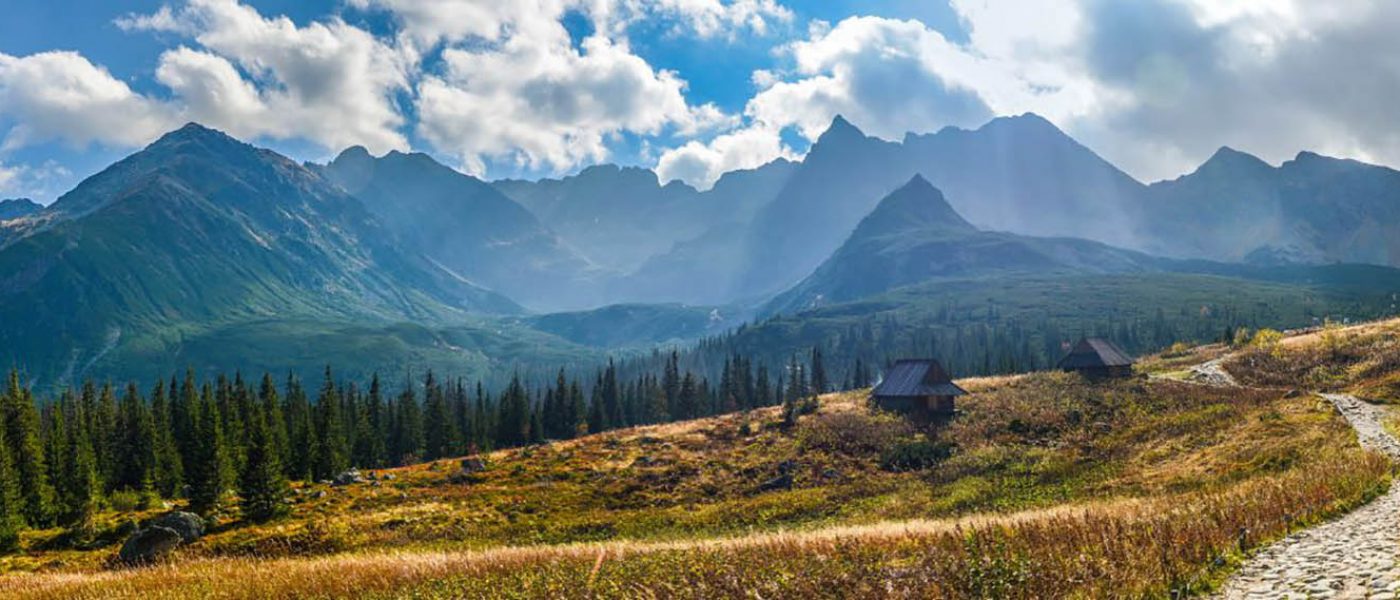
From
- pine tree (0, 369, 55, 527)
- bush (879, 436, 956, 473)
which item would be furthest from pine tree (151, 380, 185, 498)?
bush (879, 436, 956, 473)

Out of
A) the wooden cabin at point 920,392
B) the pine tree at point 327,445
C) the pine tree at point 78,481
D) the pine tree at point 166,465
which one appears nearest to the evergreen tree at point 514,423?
the pine tree at point 327,445

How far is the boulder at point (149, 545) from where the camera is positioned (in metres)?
35.9

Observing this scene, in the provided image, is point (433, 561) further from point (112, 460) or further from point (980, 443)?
point (112, 460)

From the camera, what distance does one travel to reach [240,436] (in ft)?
246

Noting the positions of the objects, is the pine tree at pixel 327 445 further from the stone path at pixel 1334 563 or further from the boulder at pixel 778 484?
the stone path at pixel 1334 563

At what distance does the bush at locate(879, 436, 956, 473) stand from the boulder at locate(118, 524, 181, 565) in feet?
163

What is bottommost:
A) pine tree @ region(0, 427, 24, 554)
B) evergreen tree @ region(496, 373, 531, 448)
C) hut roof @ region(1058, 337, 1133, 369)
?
evergreen tree @ region(496, 373, 531, 448)

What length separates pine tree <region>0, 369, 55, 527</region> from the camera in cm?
5997

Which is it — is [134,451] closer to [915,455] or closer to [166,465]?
[166,465]

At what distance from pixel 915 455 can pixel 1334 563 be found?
162ft

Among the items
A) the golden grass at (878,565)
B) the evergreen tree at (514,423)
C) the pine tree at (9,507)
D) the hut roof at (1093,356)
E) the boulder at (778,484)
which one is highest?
the golden grass at (878,565)

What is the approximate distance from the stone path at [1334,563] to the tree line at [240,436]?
179 ft

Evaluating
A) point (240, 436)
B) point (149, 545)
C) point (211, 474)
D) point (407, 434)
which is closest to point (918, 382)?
point (211, 474)

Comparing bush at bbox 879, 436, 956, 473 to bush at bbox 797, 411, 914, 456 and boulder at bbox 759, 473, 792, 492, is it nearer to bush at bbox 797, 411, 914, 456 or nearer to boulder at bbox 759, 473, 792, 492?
bush at bbox 797, 411, 914, 456
